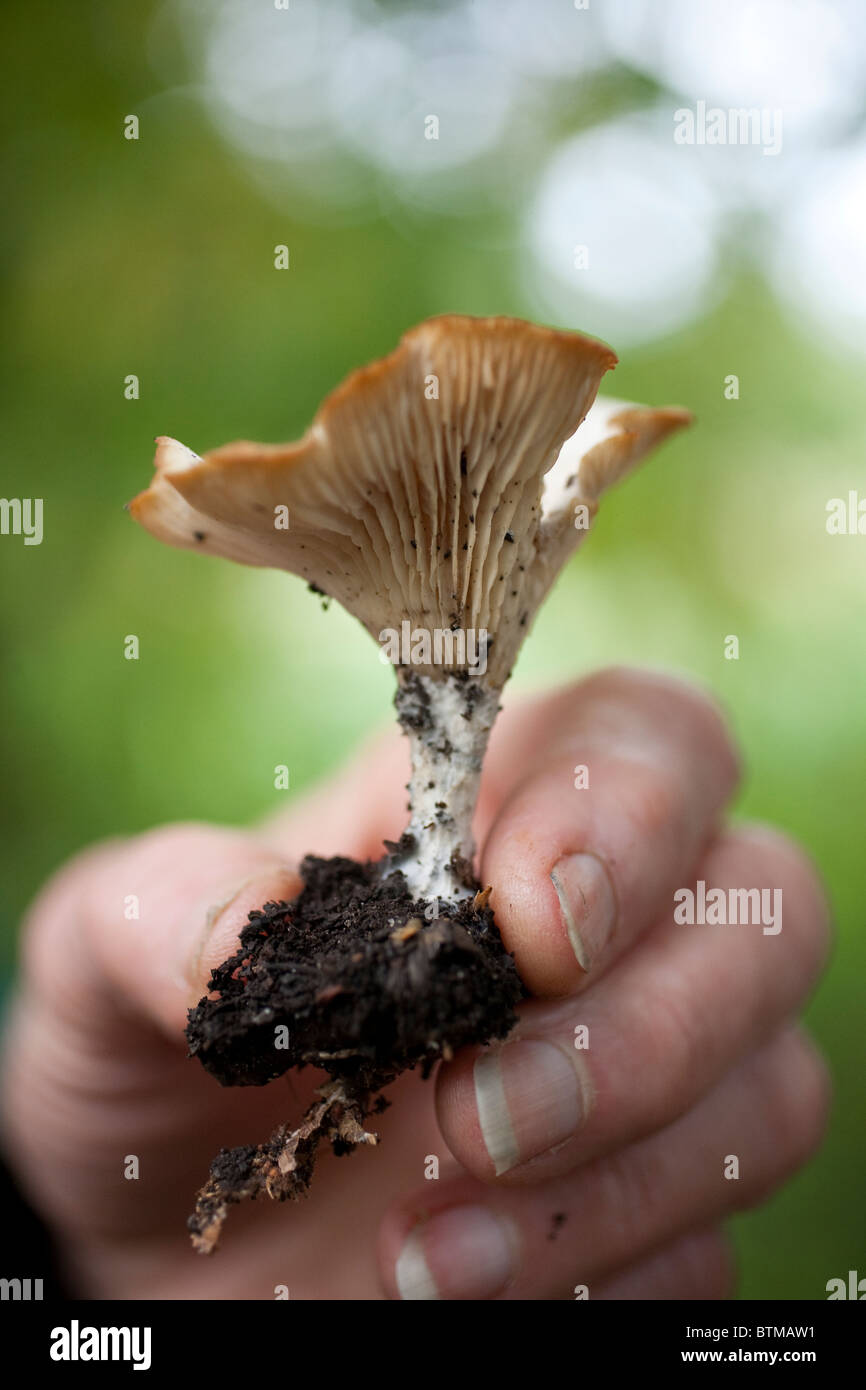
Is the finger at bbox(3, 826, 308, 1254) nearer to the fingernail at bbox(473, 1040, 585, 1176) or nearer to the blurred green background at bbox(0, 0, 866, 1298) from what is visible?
the fingernail at bbox(473, 1040, 585, 1176)

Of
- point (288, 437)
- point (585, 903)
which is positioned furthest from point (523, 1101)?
point (288, 437)

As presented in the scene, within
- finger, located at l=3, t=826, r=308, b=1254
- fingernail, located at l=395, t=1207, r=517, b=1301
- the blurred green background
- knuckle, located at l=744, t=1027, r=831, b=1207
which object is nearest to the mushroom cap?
finger, located at l=3, t=826, r=308, b=1254

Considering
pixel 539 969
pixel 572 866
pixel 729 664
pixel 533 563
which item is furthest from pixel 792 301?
pixel 539 969

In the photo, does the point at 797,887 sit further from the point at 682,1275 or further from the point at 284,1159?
the point at 284,1159

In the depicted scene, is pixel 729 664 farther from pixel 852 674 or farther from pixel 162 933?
pixel 162 933

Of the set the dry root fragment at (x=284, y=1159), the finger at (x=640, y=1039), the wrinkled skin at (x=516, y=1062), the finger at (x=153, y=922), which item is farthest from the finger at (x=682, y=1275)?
the finger at (x=153, y=922)

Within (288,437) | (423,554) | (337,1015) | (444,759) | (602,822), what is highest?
(288,437)
